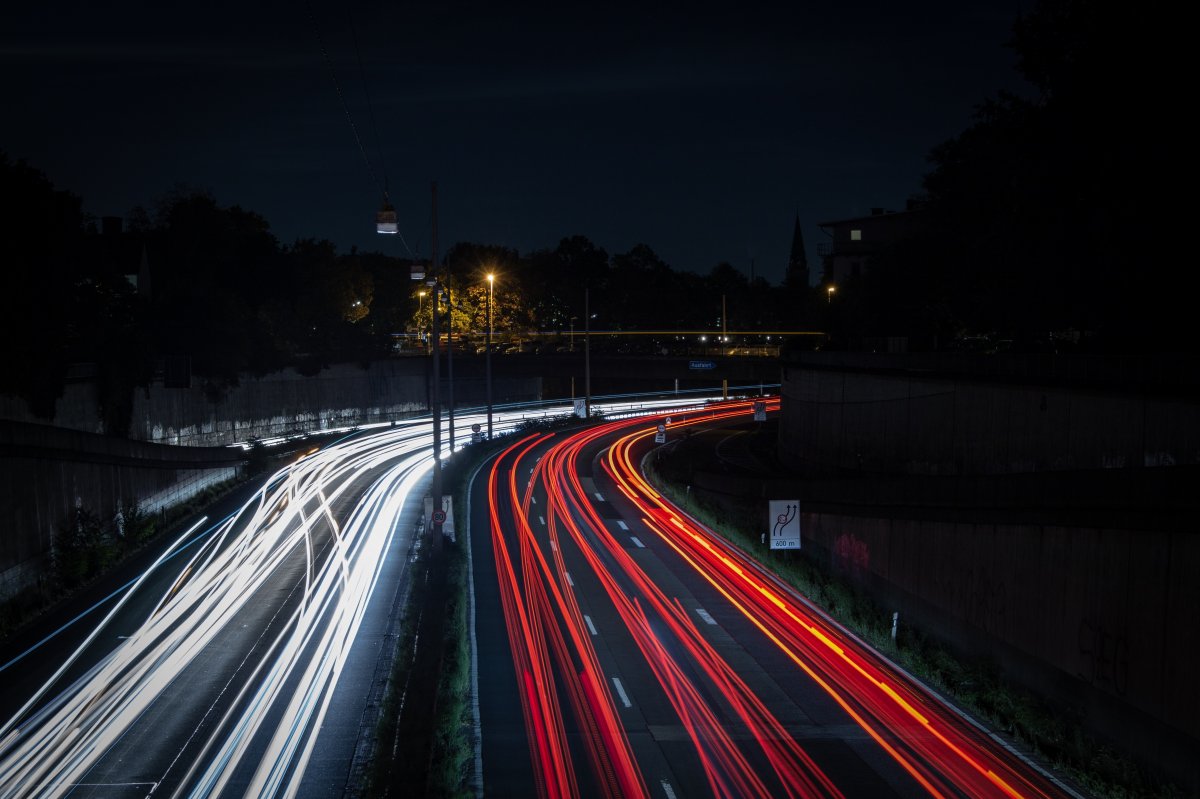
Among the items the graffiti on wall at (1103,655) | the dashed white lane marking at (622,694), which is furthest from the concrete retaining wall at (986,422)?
the dashed white lane marking at (622,694)

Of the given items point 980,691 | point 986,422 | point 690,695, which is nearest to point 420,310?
point 986,422

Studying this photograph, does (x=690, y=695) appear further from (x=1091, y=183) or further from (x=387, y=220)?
(x=1091, y=183)

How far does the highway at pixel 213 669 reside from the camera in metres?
15.4

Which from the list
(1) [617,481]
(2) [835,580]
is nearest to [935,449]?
(2) [835,580]

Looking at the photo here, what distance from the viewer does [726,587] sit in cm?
2925

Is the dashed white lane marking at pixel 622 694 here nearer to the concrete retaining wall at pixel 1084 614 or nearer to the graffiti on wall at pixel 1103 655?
the concrete retaining wall at pixel 1084 614

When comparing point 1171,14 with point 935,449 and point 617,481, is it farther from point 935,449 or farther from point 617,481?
point 617,481

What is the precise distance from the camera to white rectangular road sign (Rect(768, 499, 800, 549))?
2908 cm

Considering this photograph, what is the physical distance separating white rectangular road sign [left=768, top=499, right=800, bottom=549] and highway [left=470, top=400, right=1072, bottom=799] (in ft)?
4.31

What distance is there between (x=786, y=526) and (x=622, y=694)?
11.2 m

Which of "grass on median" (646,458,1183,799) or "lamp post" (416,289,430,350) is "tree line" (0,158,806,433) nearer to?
"lamp post" (416,289,430,350)

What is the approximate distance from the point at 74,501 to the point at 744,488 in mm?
25583

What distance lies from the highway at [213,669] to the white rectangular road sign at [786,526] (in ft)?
34.4

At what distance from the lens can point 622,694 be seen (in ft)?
62.9
